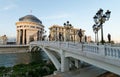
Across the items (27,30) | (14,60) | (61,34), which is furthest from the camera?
(27,30)

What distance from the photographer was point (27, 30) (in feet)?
356

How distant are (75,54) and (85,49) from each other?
6.86 ft

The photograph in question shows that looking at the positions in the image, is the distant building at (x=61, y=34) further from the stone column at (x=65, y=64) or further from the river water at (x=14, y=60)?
the stone column at (x=65, y=64)

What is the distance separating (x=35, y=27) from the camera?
11175 centimetres

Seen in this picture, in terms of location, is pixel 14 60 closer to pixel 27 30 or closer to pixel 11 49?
pixel 11 49

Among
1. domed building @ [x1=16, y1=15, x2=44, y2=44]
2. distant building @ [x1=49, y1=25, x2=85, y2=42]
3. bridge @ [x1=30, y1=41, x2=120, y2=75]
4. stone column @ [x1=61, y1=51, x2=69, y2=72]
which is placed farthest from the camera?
domed building @ [x1=16, y1=15, x2=44, y2=44]

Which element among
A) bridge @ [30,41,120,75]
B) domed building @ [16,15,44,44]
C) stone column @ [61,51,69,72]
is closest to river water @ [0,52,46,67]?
stone column @ [61,51,69,72]

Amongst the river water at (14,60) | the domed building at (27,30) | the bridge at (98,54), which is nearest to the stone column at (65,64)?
the bridge at (98,54)

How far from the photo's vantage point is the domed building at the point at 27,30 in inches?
4224

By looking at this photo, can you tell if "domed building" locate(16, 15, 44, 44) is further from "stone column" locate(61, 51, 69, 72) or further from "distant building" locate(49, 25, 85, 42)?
"stone column" locate(61, 51, 69, 72)

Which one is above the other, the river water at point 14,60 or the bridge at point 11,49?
the bridge at point 11,49

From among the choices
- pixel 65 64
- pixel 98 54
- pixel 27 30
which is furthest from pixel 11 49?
pixel 98 54

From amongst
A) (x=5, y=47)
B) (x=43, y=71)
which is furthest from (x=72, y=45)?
(x=5, y=47)

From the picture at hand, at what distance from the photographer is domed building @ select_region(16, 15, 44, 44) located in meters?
107
